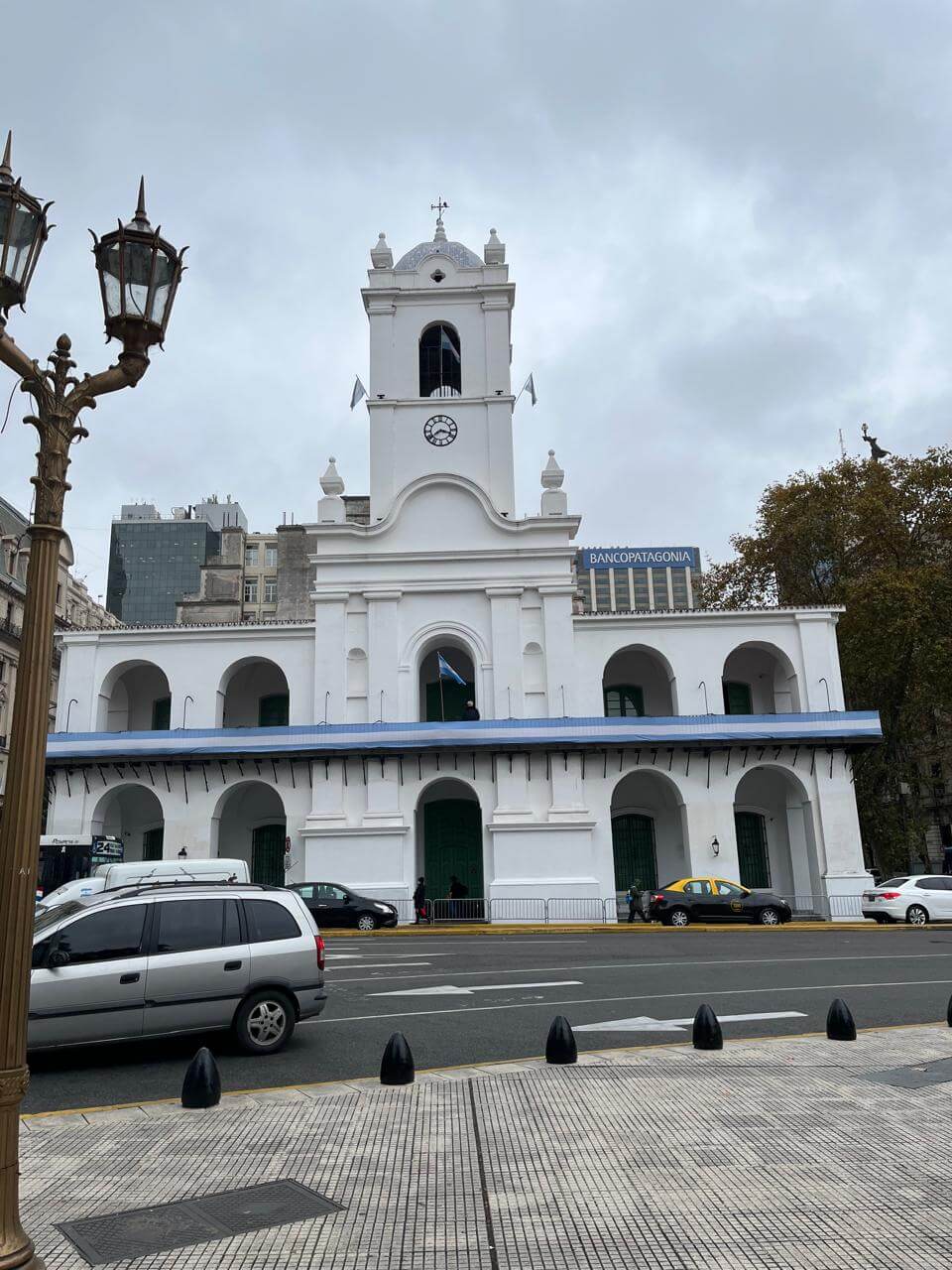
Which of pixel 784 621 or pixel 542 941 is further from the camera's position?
pixel 784 621

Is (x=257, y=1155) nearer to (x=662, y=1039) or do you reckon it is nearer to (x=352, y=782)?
(x=662, y=1039)

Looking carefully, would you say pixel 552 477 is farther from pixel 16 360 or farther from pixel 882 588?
pixel 16 360

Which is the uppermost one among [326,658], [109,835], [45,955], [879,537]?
[879,537]

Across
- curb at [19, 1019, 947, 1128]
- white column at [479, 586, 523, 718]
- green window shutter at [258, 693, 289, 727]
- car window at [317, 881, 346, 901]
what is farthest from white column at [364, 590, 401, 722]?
curb at [19, 1019, 947, 1128]

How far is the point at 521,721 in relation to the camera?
29547 millimetres

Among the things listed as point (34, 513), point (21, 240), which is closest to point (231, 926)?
point (34, 513)

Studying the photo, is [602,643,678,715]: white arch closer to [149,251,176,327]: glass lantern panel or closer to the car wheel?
the car wheel

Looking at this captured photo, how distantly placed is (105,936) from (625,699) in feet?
87.5

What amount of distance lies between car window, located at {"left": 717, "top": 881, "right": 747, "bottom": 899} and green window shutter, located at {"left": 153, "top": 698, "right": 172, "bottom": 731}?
63.3ft

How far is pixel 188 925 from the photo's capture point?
10.1 meters

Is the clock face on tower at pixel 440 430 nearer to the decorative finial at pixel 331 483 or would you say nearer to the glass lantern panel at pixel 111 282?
the decorative finial at pixel 331 483

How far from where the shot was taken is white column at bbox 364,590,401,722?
30.8 meters

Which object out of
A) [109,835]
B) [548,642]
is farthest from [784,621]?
[109,835]

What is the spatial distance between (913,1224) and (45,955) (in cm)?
749
